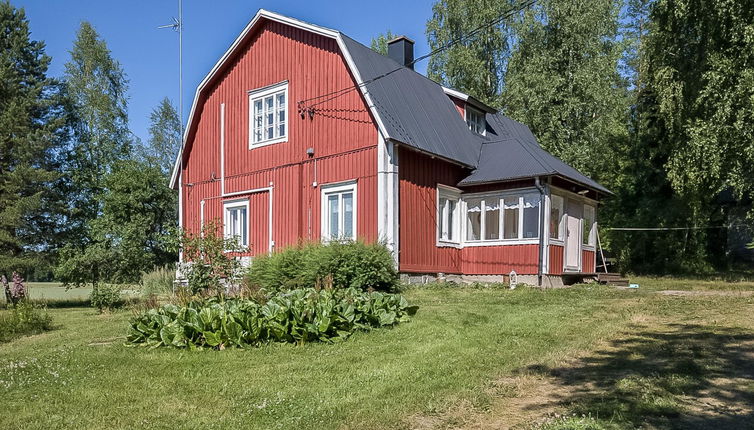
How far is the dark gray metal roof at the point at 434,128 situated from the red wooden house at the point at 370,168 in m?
0.05

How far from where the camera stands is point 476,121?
19.6 m

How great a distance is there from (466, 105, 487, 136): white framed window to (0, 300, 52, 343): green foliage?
13307 mm

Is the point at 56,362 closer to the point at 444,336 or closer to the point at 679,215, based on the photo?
the point at 444,336

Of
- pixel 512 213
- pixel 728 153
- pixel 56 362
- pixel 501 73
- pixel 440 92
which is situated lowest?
pixel 56 362

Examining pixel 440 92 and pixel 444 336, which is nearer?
pixel 444 336

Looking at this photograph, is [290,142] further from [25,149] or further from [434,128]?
[25,149]

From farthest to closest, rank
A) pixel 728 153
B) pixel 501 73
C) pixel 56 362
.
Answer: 1. pixel 501 73
2. pixel 728 153
3. pixel 56 362

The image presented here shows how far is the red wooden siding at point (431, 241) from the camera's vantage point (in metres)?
14.8

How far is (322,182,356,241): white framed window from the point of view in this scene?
15.2 metres

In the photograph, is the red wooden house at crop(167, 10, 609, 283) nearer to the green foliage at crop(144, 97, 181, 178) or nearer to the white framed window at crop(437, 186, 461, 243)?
the white framed window at crop(437, 186, 461, 243)

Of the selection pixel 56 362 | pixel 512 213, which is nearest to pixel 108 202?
pixel 512 213

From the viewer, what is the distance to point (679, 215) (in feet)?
78.7

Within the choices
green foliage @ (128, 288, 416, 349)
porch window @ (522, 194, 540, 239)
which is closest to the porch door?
porch window @ (522, 194, 540, 239)

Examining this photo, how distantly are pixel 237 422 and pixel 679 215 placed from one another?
23.8 meters
